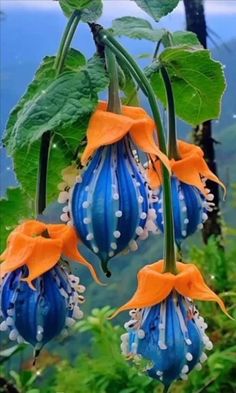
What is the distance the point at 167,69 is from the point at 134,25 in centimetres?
3

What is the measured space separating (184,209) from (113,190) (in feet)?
0.24

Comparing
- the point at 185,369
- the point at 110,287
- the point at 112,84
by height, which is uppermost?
the point at 112,84

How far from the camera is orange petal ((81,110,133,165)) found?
1.01 ft

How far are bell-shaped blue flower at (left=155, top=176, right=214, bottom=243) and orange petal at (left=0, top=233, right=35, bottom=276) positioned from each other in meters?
0.07

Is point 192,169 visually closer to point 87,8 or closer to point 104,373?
point 87,8

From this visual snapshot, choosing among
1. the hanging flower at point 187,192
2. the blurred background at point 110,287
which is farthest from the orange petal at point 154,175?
the blurred background at point 110,287

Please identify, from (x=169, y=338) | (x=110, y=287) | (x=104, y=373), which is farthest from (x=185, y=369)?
(x=110, y=287)

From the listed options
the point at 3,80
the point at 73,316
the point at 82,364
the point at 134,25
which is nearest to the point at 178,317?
the point at 73,316

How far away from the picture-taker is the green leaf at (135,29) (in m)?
0.39

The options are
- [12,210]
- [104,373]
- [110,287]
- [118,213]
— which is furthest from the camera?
[110,287]

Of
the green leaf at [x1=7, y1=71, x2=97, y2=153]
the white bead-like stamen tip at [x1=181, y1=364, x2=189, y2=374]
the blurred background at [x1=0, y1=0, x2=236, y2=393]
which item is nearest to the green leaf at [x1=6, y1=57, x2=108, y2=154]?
the green leaf at [x1=7, y1=71, x2=97, y2=153]

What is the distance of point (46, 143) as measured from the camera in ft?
1.11

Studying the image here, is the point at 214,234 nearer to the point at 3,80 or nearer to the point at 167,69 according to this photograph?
the point at 3,80

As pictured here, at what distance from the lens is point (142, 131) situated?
12.5 inches
